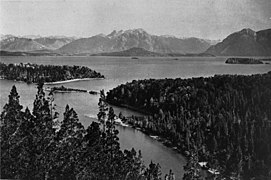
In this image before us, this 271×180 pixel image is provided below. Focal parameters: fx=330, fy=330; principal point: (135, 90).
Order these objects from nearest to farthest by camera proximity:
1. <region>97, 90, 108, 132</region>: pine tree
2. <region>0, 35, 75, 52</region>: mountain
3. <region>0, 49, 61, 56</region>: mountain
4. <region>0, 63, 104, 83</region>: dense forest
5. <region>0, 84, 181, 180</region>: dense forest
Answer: <region>0, 84, 181, 180</region>: dense forest
<region>0, 35, 75, 52</region>: mountain
<region>97, 90, 108, 132</region>: pine tree
<region>0, 49, 61, 56</region>: mountain
<region>0, 63, 104, 83</region>: dense forest

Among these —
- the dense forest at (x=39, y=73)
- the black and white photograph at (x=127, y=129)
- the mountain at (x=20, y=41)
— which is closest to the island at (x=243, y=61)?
the black and white photograph at (x=127, y=129)

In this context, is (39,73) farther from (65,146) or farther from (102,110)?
(65,146)

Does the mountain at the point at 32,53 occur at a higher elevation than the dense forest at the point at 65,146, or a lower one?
higher

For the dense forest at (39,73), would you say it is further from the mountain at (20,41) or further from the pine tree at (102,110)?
the pine tree at (102,110)

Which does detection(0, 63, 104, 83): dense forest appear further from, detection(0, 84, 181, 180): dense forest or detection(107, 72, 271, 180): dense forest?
detection(107, 72, 271, 180): dense forest

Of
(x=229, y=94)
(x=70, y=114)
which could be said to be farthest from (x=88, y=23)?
(x=229, y=94)

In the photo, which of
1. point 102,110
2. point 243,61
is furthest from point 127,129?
point 243,61

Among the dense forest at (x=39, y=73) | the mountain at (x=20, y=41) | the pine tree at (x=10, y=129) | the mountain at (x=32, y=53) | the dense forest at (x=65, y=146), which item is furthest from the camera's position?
the dense forest at (x=39, y=73)

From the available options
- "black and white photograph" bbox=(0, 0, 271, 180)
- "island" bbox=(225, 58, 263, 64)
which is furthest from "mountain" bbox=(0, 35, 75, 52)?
"island" bbox=(225, 58, 263, 64)
